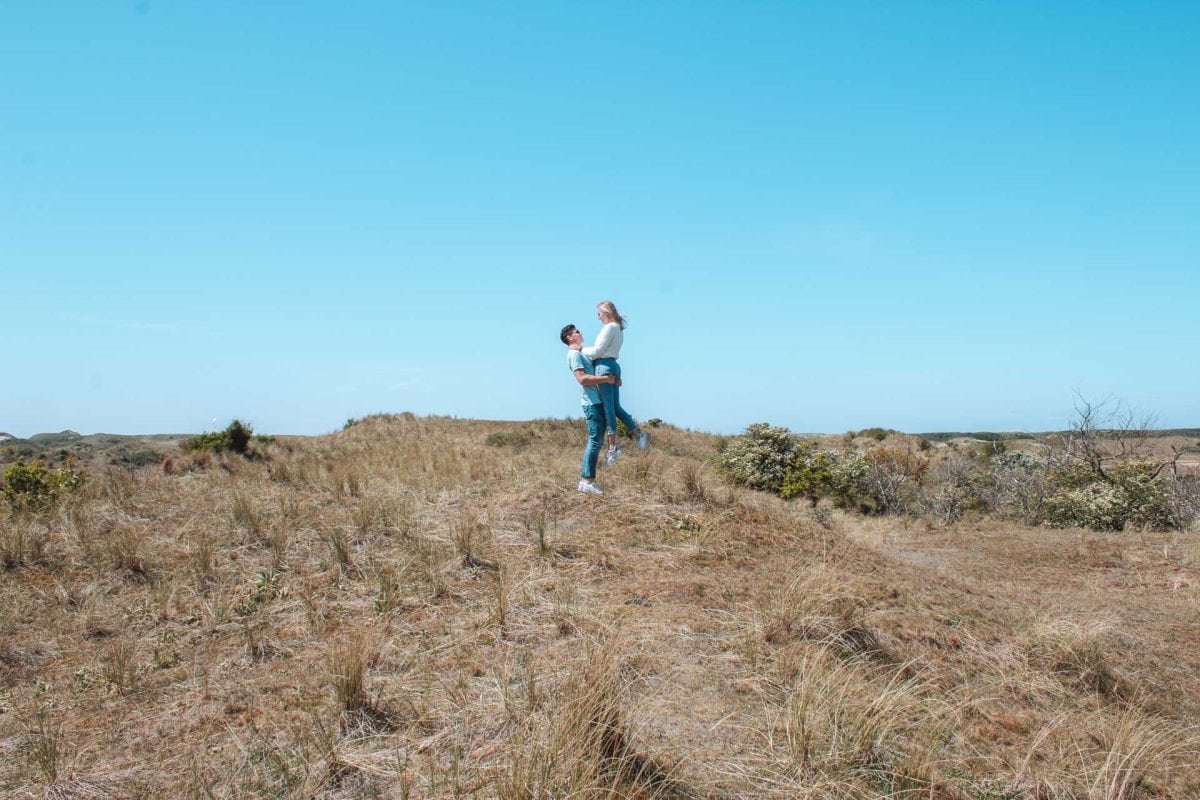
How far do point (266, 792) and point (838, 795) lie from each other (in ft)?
9.56

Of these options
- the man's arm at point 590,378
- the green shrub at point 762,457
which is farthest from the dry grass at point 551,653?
the green shrub at point 762,457

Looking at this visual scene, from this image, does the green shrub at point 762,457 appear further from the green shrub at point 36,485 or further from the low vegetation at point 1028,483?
the green shrub at point 36,485

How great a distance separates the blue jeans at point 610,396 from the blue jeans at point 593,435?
0.32 feet

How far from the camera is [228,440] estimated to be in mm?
19734

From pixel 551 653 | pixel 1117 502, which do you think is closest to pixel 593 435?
pixel 551 653

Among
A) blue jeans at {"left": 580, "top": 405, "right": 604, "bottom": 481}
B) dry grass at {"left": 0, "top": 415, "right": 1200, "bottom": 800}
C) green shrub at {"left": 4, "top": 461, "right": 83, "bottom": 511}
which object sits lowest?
dry grass at {"left": 0, "top": 415, "right": 1200, "bottom": 800}

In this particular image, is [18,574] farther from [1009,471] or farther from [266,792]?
[1009,471]

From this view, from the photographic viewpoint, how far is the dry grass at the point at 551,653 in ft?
12.9

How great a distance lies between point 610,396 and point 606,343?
2.20 feet

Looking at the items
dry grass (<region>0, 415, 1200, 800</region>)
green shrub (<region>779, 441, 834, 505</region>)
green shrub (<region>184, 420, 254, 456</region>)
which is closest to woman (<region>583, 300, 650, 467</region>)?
dry grass (<region>0, 415, 1200, 800</region>)

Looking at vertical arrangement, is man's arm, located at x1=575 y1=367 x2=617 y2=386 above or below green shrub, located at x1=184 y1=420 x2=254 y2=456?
above

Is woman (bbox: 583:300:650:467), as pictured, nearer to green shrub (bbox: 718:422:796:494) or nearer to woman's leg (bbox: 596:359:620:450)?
woman's leg (bbox: 596:359:620:450)

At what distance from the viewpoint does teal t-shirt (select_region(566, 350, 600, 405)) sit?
8453 mm

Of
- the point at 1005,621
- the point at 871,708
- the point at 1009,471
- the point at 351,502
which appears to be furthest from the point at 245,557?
the point at 1009,471
